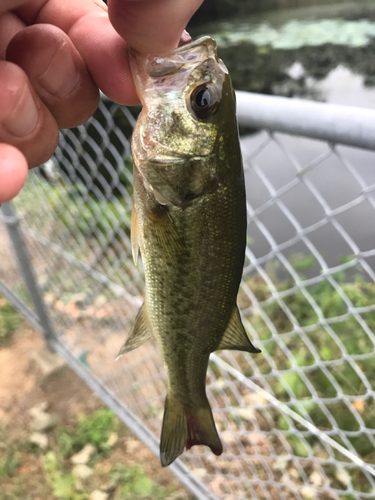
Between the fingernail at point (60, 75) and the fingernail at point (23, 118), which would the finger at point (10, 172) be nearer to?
the fingernail at point (23, 118)

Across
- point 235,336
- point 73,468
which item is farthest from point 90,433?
point 235,336

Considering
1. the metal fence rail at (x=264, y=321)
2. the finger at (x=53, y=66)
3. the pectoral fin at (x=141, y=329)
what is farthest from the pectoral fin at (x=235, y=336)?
the finger at (x=53, y=66)

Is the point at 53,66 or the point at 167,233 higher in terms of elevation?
the point at 53,66

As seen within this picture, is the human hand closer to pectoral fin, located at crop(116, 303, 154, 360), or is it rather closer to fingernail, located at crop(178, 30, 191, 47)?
fingernail, located at crop(178, 30, 191, 47)

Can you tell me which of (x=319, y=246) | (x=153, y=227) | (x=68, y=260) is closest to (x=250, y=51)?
(x=319, y=246)

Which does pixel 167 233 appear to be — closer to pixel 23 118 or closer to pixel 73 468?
pixel 23 118
